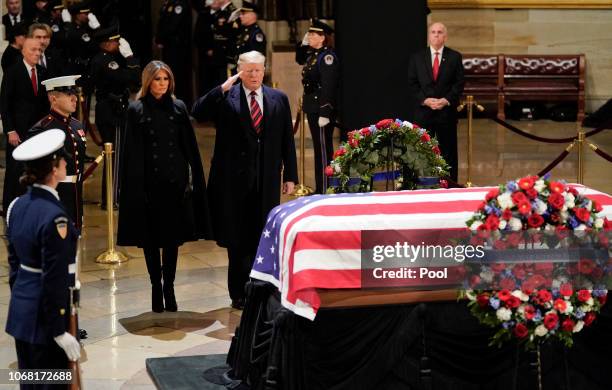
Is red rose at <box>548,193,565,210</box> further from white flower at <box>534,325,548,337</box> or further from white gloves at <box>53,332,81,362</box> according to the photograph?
white gloves at <box>53,332,81,362</box>

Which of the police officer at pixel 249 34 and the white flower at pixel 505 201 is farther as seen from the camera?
the police officer at pixel 249 34

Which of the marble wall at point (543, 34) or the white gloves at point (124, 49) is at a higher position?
the white gloves at point (124, 49)

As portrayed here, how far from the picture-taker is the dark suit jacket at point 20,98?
10.3 meters

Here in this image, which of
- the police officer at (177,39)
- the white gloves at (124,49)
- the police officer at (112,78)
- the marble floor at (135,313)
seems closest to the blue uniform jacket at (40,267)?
the marble floor at (135,313)

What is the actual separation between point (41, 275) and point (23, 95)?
16.8 ft

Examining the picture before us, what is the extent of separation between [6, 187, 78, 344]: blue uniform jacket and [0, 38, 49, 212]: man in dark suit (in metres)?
4.75

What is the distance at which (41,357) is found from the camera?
5.62m

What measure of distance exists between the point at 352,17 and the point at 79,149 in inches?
95.3

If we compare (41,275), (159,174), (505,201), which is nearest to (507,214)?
(505,201)

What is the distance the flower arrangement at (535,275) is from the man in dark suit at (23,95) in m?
5.29

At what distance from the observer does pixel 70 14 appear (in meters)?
16.9

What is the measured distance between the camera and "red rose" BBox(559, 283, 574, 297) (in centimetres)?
593

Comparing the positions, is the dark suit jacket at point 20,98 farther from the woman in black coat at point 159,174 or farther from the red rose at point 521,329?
the red rose at point 521,329

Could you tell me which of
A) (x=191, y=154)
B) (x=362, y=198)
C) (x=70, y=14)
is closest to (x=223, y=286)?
(x=191, y=154)
